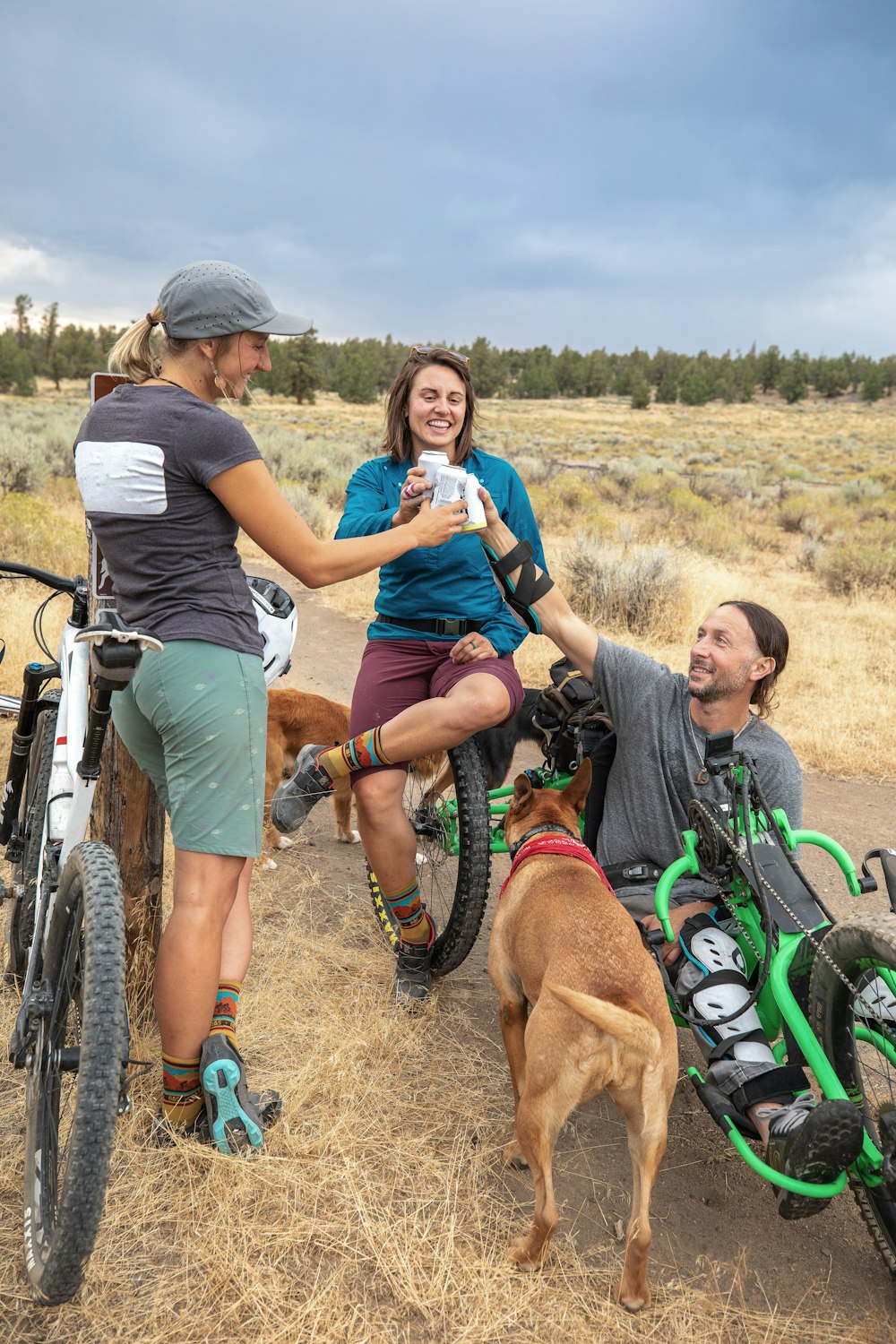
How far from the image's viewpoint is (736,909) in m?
2.95

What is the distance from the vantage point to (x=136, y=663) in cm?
211

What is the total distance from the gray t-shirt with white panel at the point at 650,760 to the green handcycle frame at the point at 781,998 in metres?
0.34

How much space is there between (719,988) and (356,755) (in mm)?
1577

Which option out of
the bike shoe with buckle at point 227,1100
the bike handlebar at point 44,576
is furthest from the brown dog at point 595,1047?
the bike handlebar at point 44,576

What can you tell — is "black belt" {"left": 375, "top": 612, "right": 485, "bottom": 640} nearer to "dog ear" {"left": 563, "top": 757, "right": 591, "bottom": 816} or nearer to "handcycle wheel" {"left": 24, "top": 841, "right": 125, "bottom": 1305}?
"dog ear" {"left": 563, "top": 757, "right": 591, "bottom": 816}

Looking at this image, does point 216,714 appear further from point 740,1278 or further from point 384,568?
point 740,1278

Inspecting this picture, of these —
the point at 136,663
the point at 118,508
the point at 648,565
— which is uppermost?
the point at 118,508

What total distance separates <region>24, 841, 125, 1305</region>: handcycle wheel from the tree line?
200 ft

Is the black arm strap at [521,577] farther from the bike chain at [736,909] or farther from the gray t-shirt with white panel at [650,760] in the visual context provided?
the bike chain at [736,909]

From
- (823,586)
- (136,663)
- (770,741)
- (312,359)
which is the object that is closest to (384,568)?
(770,741)

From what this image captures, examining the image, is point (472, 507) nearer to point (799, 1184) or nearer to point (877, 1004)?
point (877, 1004)

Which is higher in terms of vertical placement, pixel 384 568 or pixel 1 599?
pixel 384 568

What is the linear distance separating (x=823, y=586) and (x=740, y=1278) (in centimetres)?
1124

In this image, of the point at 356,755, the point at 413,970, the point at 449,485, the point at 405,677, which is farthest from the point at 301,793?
the point at 449,485
